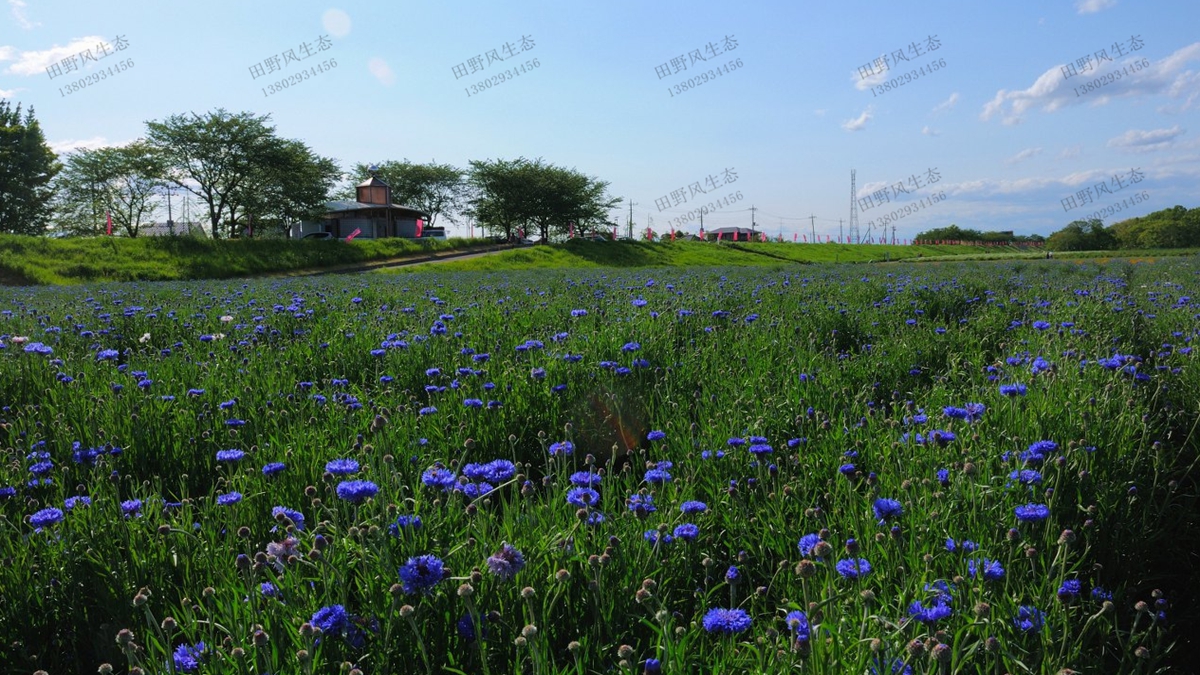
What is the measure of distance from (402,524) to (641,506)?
695mm

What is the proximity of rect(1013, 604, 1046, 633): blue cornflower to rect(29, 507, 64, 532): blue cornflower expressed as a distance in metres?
2.80

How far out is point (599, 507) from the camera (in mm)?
2619

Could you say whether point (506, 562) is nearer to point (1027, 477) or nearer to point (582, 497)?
point (582, 497)

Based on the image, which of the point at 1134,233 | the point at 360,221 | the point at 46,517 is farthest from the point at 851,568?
the point at 1134,233

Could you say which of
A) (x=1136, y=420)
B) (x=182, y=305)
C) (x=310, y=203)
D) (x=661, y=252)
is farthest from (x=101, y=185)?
(x=1136, y=420)

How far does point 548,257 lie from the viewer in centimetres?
4147

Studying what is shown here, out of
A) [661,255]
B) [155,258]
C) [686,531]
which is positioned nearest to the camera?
[686,531]

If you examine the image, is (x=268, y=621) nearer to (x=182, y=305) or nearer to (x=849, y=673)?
(x=849, y=673)

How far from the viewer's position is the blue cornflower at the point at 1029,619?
173 centimetres

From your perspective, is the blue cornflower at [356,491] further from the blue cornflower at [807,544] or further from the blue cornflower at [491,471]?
the blue cornflower at [807,544]

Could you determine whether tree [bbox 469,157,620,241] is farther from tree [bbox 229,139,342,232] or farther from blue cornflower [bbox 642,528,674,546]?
blue cornflower [bbox 642,528,674,546]

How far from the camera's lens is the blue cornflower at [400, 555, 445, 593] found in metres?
1.63

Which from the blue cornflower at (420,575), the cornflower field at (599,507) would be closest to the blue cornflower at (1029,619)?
the cornflower field at (599,507)

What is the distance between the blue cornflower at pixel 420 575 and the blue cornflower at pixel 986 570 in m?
1.33
